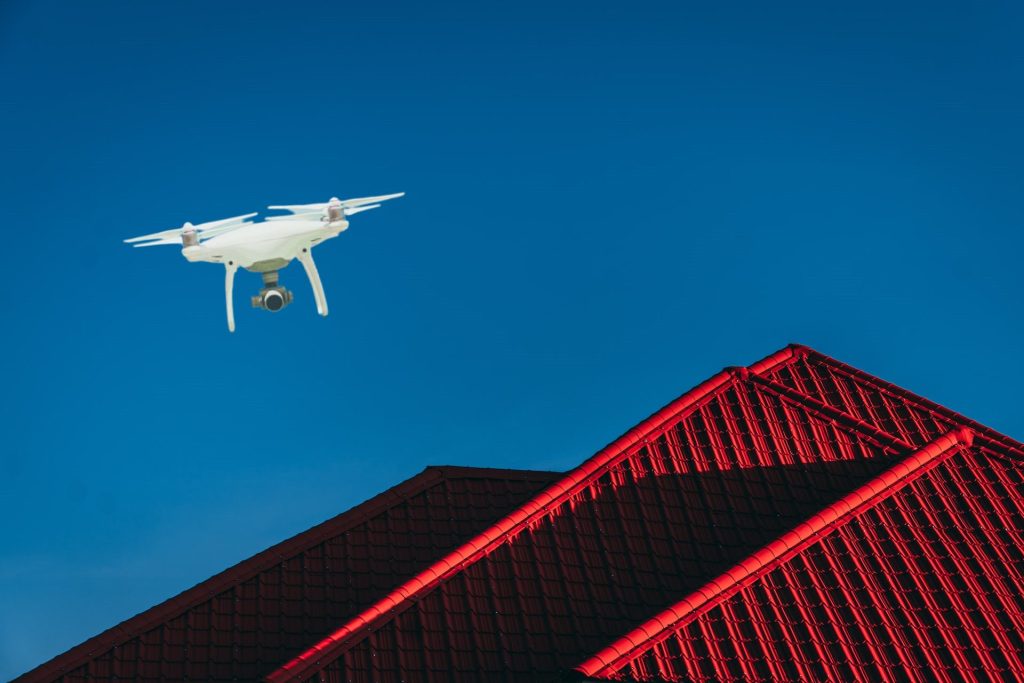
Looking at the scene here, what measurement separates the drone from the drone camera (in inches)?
52.1

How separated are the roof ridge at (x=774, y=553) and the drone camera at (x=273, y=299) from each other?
18337mm

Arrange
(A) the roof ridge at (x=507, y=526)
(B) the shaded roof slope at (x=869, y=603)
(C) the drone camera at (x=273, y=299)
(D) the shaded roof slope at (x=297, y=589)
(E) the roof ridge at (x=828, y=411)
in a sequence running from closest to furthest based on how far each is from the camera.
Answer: (B) the shaded roof slope at (x=869, y=603) < (A) the roof ridge at (x=507, y=526) < (D) the shaded roof slope at (x=297, y=589) < (E) the roof ridge at (x=828, y=411) < (C) the drone camera at (x=273, y=299)

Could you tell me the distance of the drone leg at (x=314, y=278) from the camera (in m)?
49.4

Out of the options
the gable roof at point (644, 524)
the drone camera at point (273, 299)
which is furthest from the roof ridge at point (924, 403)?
the drone camera at point (273, 299)

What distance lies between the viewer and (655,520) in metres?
31.2

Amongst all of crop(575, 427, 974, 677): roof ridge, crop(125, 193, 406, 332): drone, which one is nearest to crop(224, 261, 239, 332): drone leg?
crop(125, 193, 406, 332): drone

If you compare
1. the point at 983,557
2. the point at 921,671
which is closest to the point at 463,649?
the point at 921,671

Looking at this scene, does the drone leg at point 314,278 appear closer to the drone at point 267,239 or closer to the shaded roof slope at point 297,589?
the drone at point 267,239

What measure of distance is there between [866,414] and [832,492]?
3.59 meters

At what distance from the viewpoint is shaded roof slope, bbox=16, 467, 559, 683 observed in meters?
30.7

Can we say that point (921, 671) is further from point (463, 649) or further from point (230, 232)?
point (230, 232)

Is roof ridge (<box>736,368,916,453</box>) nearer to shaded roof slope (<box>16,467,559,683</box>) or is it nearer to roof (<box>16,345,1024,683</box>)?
roof (<box>16,345,1024,683</box>)

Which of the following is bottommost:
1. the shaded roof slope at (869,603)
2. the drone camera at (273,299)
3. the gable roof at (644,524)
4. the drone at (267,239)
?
the shaded roof slope at (869,603)

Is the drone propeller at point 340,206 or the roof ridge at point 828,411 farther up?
the drone propeller at point 340,206
